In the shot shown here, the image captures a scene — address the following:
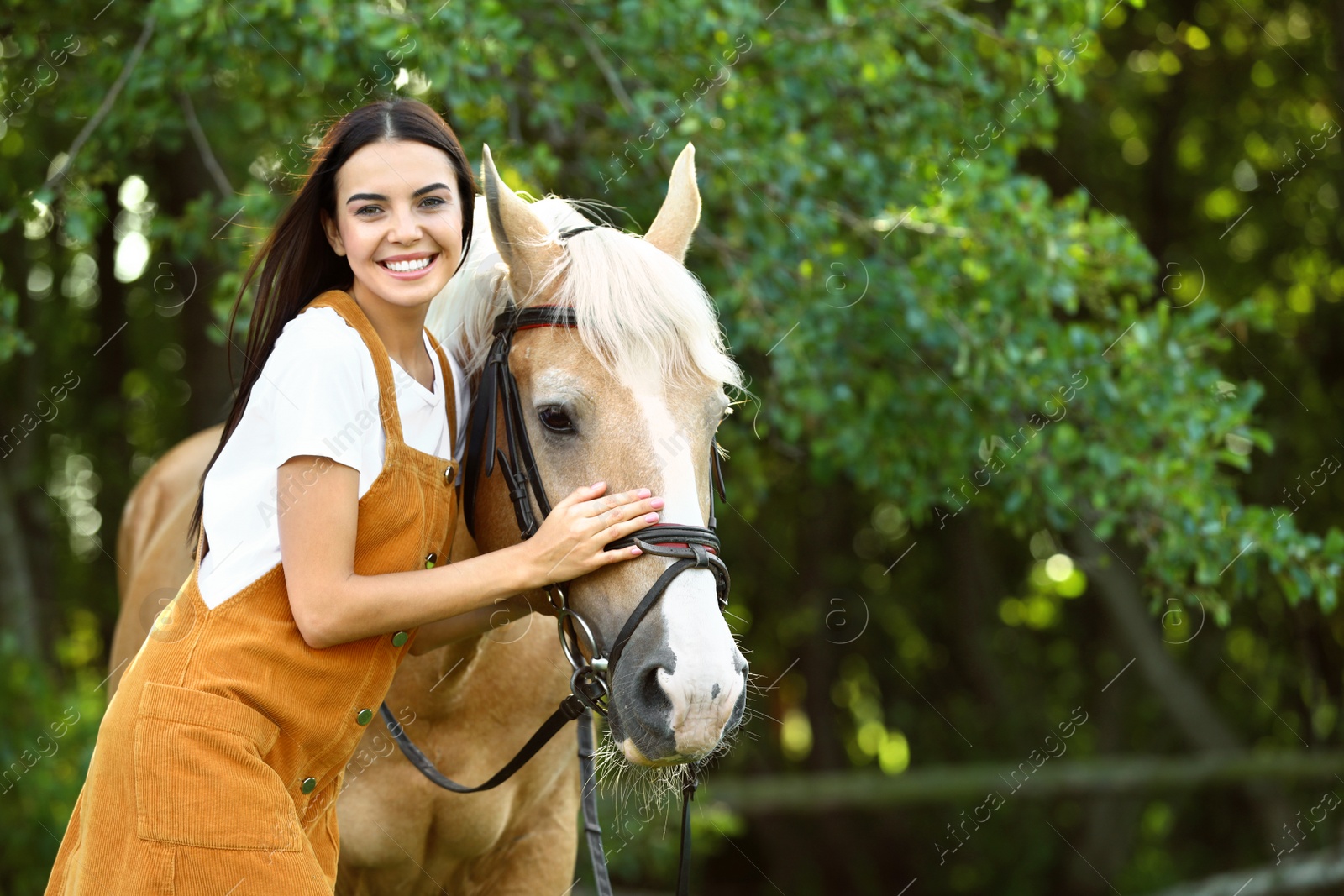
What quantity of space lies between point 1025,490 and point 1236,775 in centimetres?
471

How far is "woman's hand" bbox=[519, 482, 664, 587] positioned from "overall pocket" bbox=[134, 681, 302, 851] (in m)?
0.51

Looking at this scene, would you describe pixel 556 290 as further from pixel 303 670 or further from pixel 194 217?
pixel 194 217

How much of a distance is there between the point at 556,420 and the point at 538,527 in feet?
0.64

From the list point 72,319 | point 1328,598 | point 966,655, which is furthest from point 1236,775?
point 72,319

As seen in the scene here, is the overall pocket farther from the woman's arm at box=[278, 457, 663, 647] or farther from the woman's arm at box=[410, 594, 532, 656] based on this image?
the woman's arm at box=[410, 594, 532, 656]

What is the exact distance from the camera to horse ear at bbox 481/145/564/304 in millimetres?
2154

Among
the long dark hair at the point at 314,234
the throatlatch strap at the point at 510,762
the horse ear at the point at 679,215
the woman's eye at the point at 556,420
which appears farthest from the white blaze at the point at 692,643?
the long dark hair at the point at 314,234

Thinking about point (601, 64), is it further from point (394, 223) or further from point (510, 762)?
point (510, 762)

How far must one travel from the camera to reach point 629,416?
197 centimetres

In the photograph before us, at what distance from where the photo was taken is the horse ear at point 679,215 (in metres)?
2.36

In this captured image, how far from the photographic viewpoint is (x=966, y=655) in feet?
33.8

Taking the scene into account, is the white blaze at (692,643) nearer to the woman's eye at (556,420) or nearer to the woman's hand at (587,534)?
the woman's hand at (587,534)

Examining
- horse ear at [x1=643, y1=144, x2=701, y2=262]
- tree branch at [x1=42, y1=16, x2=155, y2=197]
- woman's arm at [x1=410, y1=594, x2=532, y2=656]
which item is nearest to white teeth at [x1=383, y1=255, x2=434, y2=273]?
horse ear at [x1=643, y1=144, x2=701, y2=262]

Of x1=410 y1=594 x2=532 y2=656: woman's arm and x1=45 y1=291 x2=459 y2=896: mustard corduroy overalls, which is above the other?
x1=45 y1=291 x2=459 y2=896: mustard corduroy overalls
